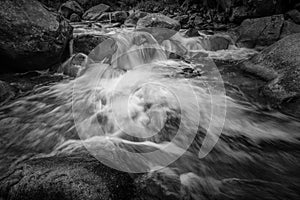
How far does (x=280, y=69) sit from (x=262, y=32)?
4276 millimetres

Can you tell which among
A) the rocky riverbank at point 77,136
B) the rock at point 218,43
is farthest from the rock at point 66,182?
the rock at point 218,43

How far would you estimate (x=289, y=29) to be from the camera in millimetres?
A: 7547

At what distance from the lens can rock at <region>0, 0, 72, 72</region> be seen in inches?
172

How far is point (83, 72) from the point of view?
5.35 meters

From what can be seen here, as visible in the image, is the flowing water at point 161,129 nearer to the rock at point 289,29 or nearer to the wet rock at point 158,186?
the wet rock at point 158,186

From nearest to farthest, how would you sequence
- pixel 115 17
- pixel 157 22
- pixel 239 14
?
1. pixel 157 22
2. pixel 239 14
3. pixel 115 17

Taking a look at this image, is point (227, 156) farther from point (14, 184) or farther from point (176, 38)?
point (176, 38)

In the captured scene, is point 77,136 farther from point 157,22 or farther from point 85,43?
point 157,22

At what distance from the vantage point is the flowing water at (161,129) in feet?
8.26

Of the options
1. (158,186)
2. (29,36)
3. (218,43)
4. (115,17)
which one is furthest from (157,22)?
(158,186)

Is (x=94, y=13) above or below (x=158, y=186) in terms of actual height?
above

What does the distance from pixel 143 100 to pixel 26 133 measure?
2152 mm

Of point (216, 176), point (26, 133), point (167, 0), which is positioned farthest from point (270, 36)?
point (167, 0)

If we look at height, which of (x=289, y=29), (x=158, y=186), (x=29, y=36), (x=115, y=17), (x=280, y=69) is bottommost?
(x=158, y=186)
